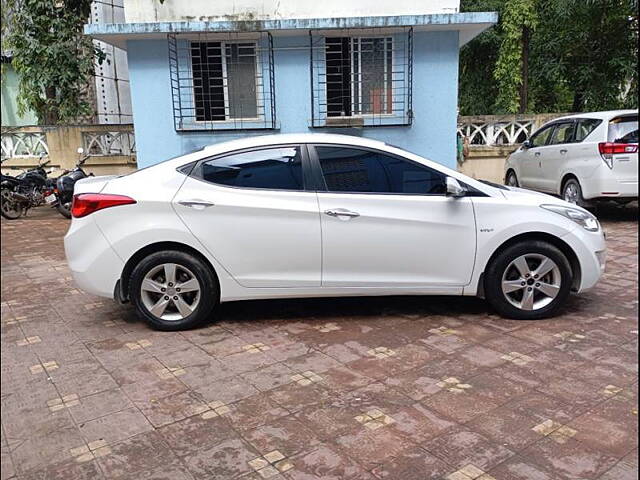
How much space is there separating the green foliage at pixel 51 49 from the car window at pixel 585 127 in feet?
30.6

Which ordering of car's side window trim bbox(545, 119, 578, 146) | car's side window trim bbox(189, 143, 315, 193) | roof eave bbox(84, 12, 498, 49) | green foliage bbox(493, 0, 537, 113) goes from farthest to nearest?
green foliage bbox(493, 0, 537, 113) < car's side window trim bbox(545, 119, 578, 146) < roof eave bbox(84, 12, 498, 49) < car's side window trim bbox(189, 143, 315, 193)

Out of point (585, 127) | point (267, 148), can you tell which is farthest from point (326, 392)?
point (585, 127)

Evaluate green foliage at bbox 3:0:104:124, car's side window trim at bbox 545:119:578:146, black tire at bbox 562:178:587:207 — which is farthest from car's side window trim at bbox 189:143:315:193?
green foliage at bbox 3:0:104:124

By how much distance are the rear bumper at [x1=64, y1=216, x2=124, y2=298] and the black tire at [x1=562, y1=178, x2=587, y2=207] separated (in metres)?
7.09

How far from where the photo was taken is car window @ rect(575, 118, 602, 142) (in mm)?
8722

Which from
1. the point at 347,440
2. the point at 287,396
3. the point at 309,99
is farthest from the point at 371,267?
the point at 309,99

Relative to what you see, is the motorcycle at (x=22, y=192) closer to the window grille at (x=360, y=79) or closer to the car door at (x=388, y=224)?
the window grille at (x=360, y=79)

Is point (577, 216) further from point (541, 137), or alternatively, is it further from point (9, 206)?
point (9, 206)

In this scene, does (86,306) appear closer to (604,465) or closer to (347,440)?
(347,440)

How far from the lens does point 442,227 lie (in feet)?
15.2

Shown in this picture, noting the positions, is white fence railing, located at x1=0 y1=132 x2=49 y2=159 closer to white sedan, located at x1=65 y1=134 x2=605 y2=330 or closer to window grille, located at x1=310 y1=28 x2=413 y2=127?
window grille, located at x1=310 y1=28 x2=413 y2=127

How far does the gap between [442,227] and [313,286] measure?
3.73ft

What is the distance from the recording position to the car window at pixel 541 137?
400 inches

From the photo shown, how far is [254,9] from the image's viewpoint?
352 inches
